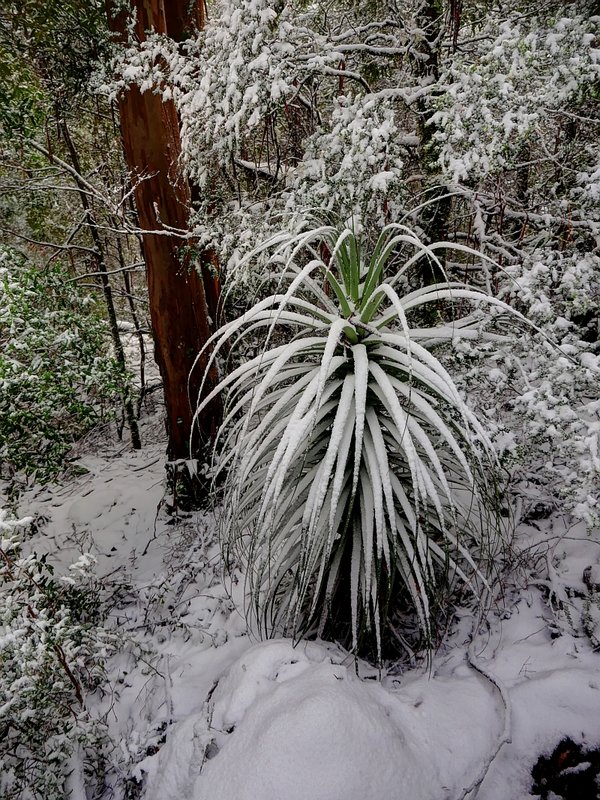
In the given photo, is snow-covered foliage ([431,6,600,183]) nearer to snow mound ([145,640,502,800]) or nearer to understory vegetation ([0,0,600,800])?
understory vegetation ([0,0,600,800])

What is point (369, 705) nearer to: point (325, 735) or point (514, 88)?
point (325, 735)

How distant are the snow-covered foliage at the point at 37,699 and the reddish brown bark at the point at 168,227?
4.97ft

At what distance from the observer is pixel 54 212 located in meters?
6.35

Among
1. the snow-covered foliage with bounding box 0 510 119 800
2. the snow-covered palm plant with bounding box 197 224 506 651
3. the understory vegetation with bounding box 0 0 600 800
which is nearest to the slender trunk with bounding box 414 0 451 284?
the understory vegetation with bounding box 0 0 600 800

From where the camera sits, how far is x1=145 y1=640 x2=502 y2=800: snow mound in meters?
1.46

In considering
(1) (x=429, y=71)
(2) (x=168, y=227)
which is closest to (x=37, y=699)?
(2) (x=168, y=227)

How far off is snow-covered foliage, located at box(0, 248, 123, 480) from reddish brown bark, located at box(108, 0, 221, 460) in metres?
0.53

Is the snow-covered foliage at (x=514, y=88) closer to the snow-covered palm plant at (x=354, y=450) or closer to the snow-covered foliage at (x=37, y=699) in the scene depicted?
the snow-covered palm plant at (x=354, y=450)

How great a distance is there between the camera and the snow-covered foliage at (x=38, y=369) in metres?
2.89

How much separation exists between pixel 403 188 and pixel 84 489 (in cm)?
465

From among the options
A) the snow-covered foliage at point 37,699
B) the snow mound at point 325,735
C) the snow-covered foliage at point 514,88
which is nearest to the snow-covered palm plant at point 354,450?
the snow mound at point 325,735

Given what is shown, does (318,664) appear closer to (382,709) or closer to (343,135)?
(382,709)

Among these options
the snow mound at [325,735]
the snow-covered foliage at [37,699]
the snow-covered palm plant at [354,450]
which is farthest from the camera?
the snow-covered foliage at [37,699]

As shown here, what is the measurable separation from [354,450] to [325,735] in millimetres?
936
